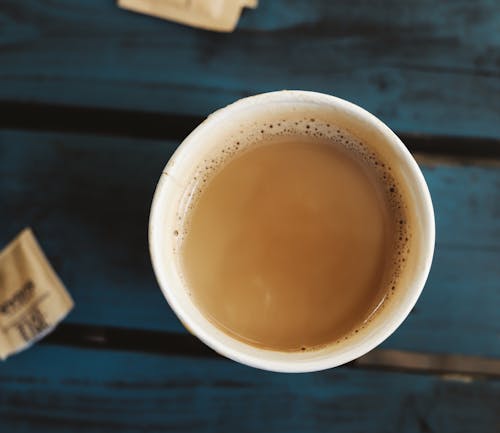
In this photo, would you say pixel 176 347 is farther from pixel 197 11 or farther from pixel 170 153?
pixel 197 11

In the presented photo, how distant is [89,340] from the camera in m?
0.74

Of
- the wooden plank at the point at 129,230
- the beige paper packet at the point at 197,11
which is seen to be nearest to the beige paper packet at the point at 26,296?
the wooden plank at the point at 129,230

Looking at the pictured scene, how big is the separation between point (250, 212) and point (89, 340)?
0.90ft

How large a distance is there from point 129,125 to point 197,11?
0.55 feet

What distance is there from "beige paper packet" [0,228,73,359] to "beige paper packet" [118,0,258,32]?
1.05 feet

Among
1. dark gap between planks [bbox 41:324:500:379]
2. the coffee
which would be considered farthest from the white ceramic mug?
dark gap between planks [bbox 41:324:500:379]

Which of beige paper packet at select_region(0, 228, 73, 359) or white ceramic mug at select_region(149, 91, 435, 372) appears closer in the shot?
white ceramic mug at select_region(149, 91, 435, 372)

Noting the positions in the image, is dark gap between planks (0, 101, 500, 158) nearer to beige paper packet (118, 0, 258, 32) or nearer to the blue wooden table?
the blue wooden table

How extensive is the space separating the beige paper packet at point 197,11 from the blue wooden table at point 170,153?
0.04ft

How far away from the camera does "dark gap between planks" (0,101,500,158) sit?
0.73 metres

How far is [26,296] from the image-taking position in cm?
73

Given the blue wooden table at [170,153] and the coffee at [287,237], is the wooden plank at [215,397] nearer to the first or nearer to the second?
the blue wooden table at [170,153]

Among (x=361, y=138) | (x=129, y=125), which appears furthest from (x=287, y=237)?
(x=129, y=125)

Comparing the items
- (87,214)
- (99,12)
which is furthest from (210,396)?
(99,12)
